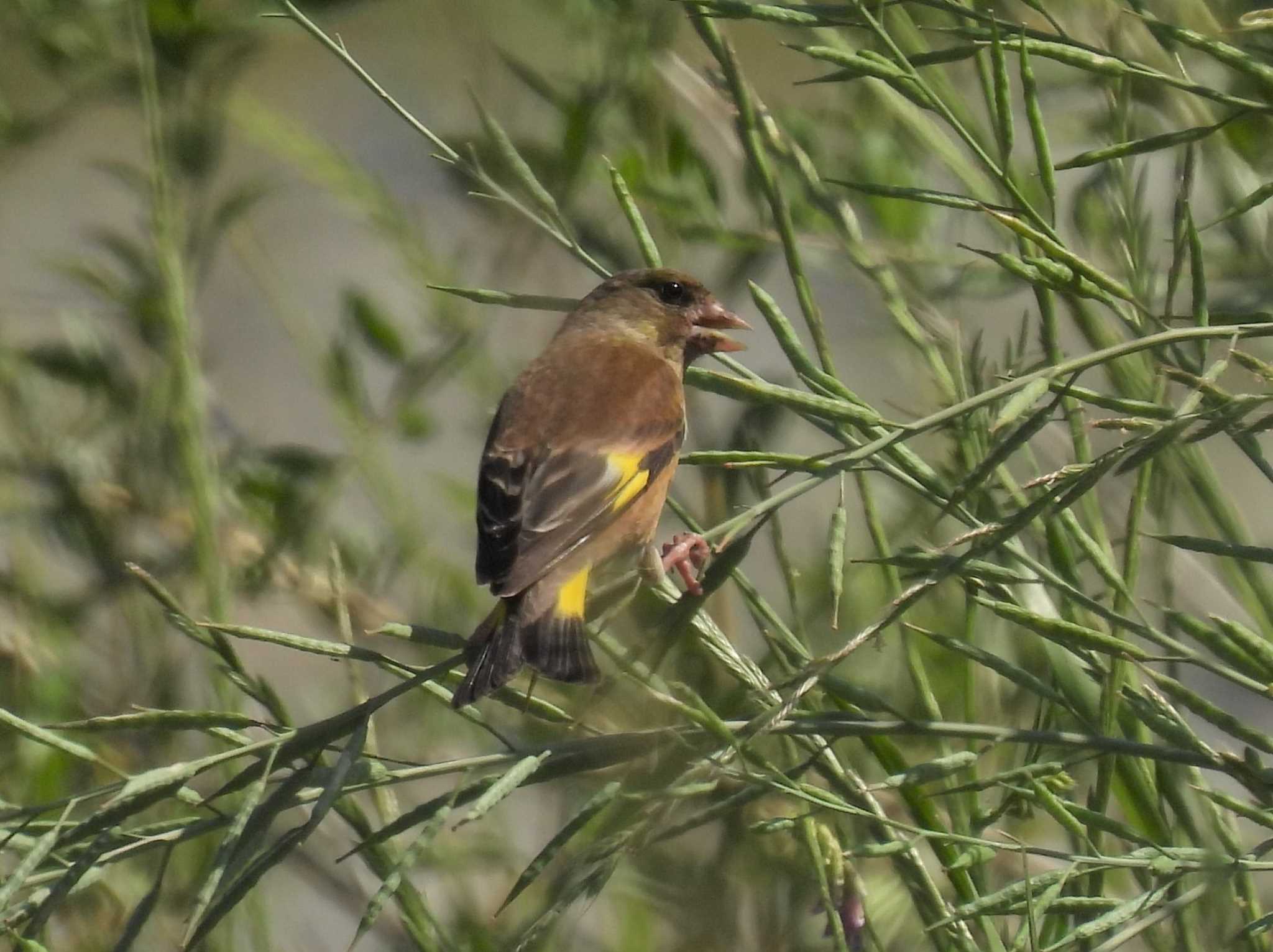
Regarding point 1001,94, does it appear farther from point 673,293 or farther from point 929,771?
point 673,293

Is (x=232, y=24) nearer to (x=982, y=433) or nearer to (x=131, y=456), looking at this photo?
(x=131, y=456)

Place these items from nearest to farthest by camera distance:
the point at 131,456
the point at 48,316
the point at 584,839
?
the point at 584,839 < the point at 131,456 < the point at 48,316

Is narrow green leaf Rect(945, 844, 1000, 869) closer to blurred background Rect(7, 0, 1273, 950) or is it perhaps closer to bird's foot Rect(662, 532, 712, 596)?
blurred background Rect(7, 0, 1273, 950)

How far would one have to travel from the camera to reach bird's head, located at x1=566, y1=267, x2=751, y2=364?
337 cm

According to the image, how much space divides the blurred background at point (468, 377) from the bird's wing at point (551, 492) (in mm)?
112

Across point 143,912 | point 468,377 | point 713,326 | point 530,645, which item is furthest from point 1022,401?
point 713,326

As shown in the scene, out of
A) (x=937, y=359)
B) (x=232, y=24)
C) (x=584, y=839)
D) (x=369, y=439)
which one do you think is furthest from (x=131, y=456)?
(x=937, y=359)

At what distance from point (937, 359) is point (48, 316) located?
2.80m

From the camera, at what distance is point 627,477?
2.73 metres

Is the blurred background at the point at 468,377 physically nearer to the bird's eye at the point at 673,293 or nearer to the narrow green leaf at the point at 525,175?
the bird's eye at the point at 673,293

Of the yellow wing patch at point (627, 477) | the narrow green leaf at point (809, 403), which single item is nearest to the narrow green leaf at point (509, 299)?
the narrow green leaf at point (809, 403)

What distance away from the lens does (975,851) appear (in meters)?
1.59

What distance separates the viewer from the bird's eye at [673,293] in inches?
132

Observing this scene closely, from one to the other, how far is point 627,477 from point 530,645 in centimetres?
70
